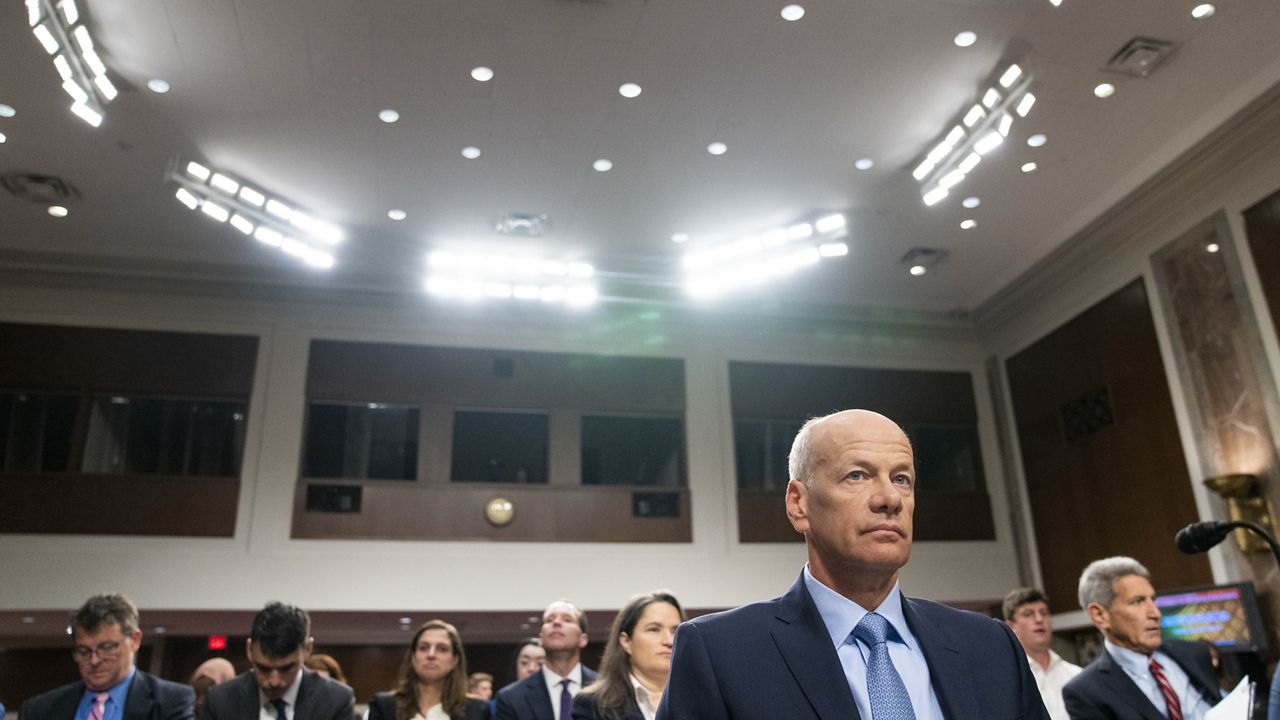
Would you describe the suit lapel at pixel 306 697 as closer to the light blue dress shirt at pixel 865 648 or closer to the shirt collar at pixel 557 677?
the shirt collar at pixel 557 677

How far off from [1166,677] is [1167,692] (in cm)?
8

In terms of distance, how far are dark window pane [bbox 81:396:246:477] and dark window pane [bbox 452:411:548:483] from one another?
7.56ft

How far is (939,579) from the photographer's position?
1079 centimetres

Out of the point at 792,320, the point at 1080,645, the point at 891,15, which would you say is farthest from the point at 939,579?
the point at 891,15

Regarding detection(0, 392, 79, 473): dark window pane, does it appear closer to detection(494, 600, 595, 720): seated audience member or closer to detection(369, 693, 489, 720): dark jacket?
detection(369, 693, 489, 720): dark jacket

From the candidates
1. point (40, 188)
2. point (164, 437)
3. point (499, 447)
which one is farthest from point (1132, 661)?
point (164, 437)

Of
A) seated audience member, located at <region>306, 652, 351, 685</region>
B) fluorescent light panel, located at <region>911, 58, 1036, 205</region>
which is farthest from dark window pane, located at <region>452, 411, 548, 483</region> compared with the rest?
fluorescent light panel, located at <region>911, 58, 1036, 205</region>

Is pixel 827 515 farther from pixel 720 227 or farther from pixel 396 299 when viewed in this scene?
pixel 396 299

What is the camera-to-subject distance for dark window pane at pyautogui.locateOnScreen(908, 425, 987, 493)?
449 inches

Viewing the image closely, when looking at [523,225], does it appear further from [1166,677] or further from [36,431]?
[1166,677]

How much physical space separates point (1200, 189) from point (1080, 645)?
5.06 m

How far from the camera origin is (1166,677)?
3.32 meters

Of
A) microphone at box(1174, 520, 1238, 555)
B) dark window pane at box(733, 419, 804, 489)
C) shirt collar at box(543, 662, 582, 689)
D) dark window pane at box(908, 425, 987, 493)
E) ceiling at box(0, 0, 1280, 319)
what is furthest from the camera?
dark window pane at box(908, 425, 987, 493)

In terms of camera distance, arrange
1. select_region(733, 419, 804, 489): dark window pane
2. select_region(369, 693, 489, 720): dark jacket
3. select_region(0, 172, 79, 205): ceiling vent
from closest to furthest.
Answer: select_region(369, 693, 489, 720): dark jacket
select_region(0, 172, 79, 205): ceiling vent
select_region(733, 419, 804, 489): dark window pane
